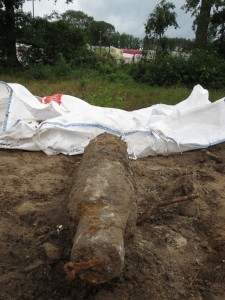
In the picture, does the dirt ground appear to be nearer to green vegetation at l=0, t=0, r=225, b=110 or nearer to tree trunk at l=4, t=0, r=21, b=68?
green vegetation at l=0, t=0, r=225, b=110

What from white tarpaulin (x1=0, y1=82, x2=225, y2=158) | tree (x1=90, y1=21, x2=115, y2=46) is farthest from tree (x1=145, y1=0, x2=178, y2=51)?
tree (x1=90, y1=21, x2=115, y2=46)

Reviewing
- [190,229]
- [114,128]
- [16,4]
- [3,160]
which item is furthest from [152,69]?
[190,229]

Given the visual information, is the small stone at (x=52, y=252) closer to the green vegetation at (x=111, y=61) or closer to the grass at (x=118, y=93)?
the grass at (x=118, y=93)

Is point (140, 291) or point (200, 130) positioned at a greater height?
point (200, 130)

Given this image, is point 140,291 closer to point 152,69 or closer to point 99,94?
point 99,94

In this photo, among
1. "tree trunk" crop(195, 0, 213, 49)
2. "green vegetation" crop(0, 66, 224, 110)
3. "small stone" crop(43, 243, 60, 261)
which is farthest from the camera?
"tree trunk" crop(195, 0, 213, 49)

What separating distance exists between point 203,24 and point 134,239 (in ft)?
34.3

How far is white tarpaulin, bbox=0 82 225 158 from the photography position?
4.82 m

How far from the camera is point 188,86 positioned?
10.1 m

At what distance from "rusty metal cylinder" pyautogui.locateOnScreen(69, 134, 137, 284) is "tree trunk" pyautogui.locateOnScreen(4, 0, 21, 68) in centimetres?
942

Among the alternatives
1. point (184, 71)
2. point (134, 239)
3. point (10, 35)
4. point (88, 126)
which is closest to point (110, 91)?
point (184, 71)

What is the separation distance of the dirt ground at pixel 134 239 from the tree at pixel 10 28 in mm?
8260

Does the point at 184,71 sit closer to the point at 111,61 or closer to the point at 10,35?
the point at 111,61

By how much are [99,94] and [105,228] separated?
5.86 metres
